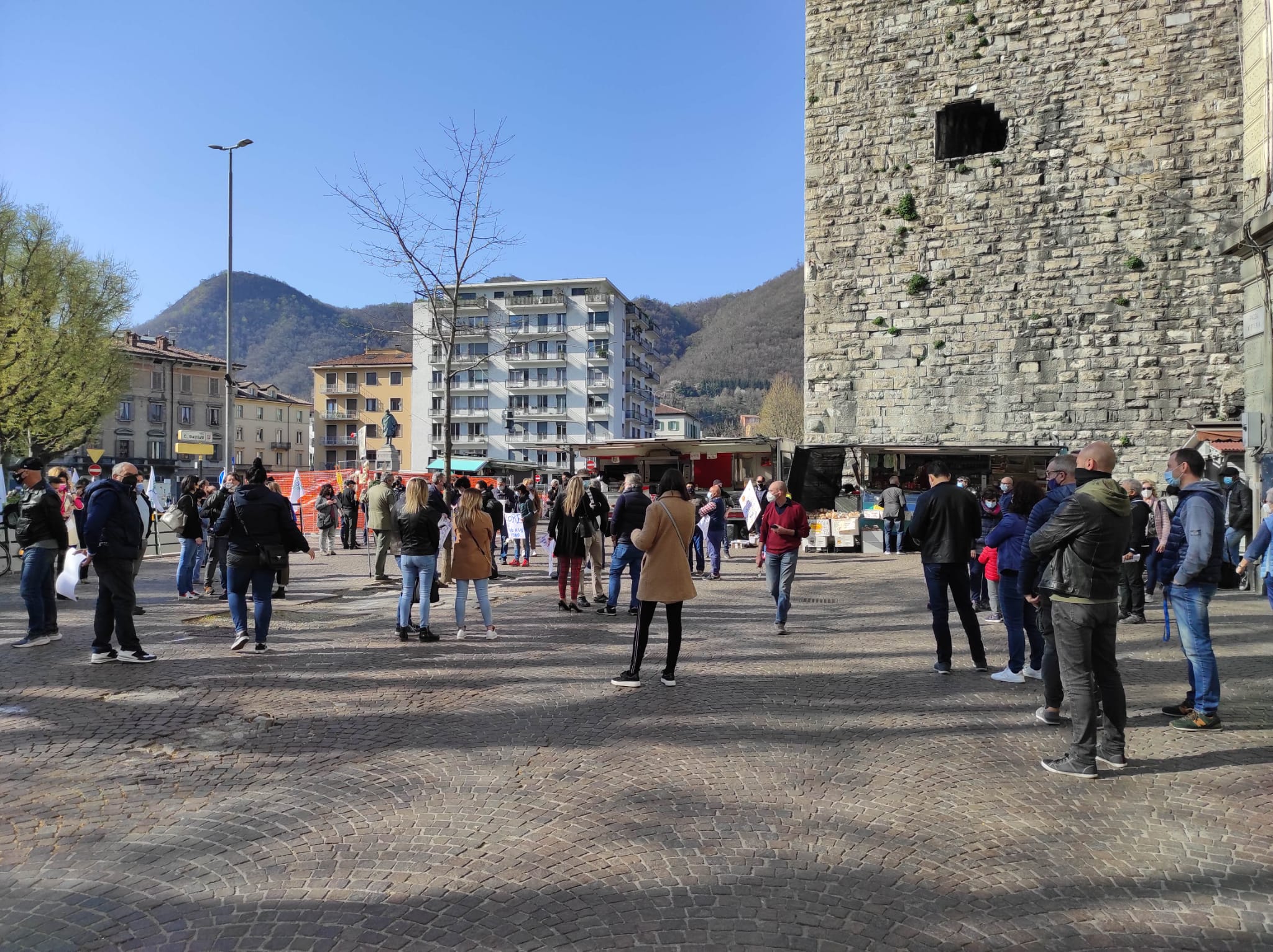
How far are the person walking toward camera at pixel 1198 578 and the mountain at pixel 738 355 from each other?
124 m

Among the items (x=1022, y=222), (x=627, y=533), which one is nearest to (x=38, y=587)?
(x=627, y=533)

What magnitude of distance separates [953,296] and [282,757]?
61.8ft

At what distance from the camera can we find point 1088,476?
520 centimetres

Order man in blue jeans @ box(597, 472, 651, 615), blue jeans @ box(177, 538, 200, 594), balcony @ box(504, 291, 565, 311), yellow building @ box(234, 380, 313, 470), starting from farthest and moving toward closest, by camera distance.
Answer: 1. balcony @ box(504, 291, 565, 311)
2. yellow building @ box(234, 380, 313, 470)
3. blue jeans @ box(177, 538, 200, 594)
4. man in blue jeans @ box(597, 472, 651, 615)

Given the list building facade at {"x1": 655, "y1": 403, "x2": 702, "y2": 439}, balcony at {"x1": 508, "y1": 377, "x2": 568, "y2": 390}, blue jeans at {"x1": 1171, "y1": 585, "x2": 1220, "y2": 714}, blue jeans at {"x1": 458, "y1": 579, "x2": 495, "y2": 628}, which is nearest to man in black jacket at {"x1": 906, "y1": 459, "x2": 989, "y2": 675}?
blue jeans at {"x1": 1171, "y1": 585, "x2": 1220, "y2": 714}

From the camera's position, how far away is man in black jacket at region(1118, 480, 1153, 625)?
998 cm

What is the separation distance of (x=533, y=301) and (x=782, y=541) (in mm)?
86776

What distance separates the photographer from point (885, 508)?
1959 cm

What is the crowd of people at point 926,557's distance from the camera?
484cm

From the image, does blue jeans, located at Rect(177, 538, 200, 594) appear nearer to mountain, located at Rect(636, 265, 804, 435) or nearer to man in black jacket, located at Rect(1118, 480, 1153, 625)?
man in black jacket, located at Rect(1118, 480, 1153, 625)

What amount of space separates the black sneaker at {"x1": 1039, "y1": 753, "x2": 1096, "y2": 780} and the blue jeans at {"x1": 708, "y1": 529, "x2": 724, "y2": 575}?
1010cm

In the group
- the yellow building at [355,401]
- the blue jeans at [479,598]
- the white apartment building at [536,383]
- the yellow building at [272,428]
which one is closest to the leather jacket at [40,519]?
the blue jeans at [479,598]

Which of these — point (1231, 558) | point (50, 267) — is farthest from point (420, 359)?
point (1231, 558)

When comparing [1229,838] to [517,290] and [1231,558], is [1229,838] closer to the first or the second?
[1231,558]
